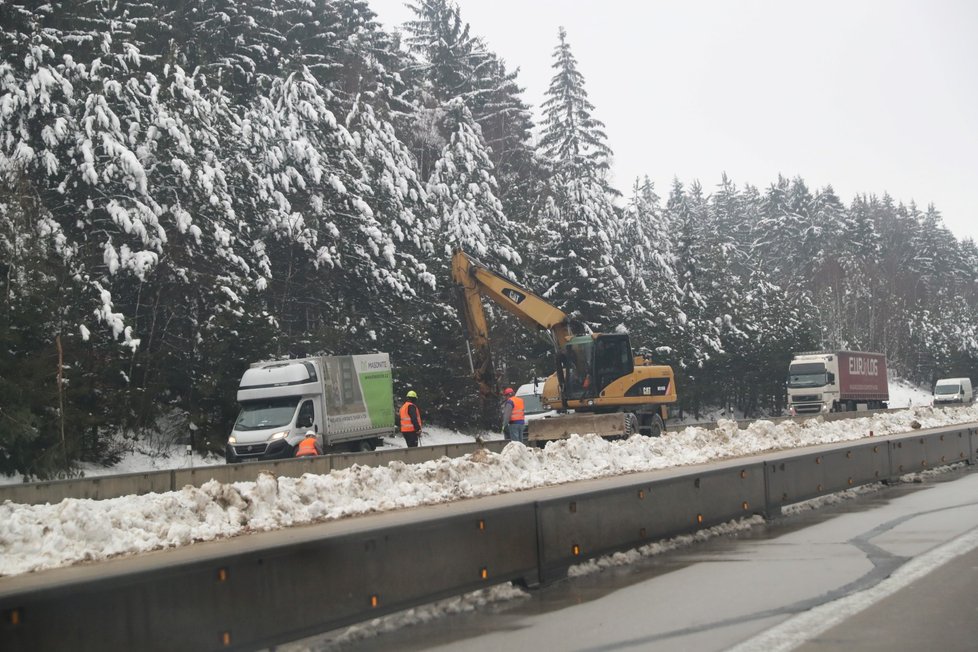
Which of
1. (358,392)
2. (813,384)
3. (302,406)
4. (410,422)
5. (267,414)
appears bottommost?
(813,384)

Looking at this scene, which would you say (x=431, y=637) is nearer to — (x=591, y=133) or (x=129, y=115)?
(x=129, y=115)

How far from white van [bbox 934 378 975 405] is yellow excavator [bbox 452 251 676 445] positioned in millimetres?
48609

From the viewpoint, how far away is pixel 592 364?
1373 inches

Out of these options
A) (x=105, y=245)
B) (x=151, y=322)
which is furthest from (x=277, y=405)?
(x=151, y=322)

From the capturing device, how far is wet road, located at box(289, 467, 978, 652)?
8.18 metres

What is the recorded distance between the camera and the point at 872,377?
6644cm

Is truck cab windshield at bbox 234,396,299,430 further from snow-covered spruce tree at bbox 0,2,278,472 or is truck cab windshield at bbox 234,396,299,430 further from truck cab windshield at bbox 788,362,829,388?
truck cab windshield at bbox 788,362,829,388

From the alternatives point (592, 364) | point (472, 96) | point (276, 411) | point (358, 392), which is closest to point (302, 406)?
point (276, 411)

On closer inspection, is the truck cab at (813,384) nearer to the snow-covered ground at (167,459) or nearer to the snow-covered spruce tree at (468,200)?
the snow-covered spruce tree at (468,200)

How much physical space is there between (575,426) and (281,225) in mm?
15702

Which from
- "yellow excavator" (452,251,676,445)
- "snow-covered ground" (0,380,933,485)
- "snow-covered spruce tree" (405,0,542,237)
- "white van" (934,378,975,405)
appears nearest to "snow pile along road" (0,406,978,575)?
"yellow excavator" (452,251,676,445)

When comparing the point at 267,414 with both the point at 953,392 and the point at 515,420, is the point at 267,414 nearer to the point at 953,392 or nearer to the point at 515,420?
the point at 515,420

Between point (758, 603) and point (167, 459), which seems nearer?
point (758, 603)

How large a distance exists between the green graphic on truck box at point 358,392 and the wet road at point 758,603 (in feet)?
62.9
